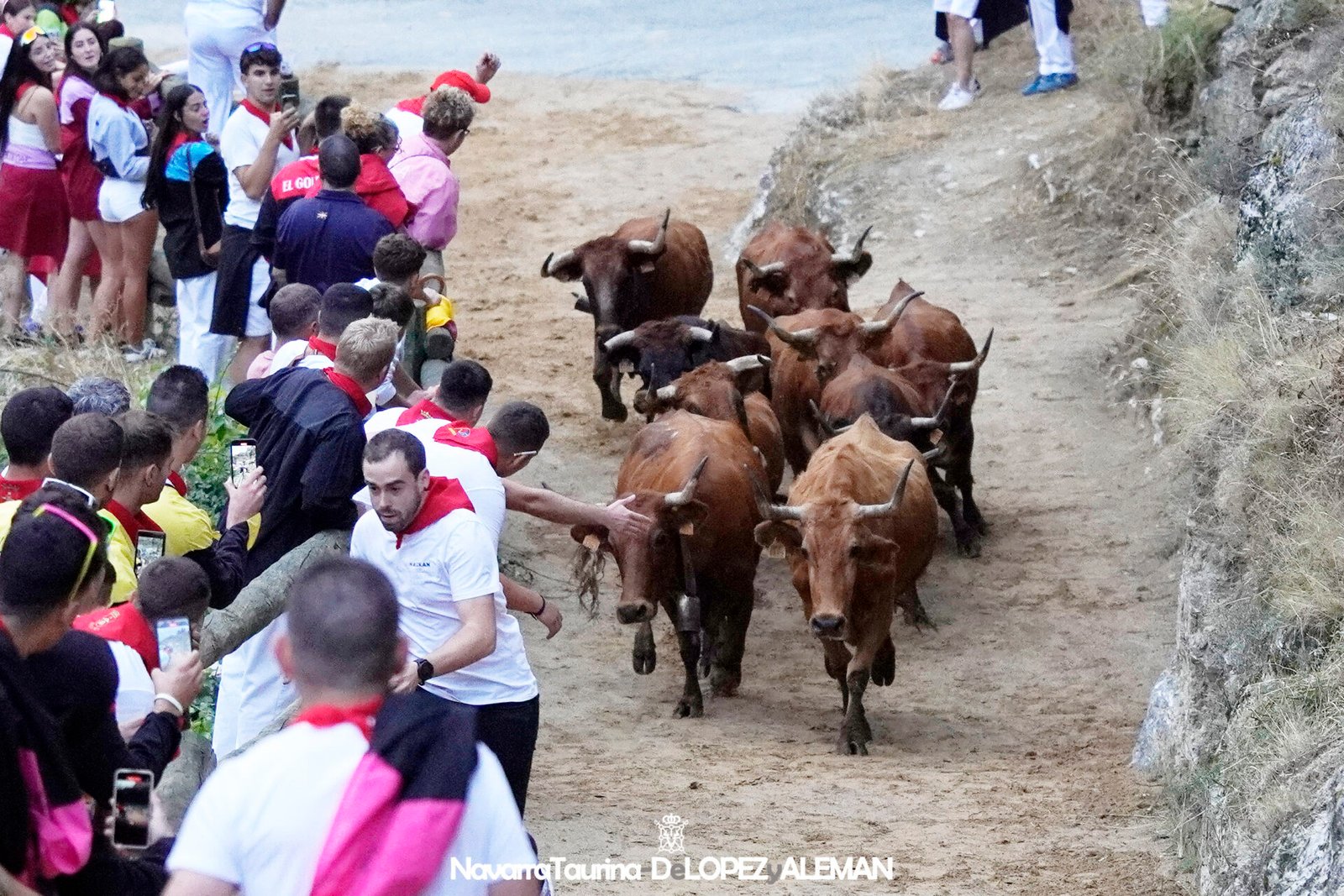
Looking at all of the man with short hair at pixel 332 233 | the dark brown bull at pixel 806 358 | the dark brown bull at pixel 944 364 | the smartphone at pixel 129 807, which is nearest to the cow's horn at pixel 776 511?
the dark brown bull at pixel 944 364

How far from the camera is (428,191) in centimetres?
1013

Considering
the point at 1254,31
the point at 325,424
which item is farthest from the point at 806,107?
the point at 325,424

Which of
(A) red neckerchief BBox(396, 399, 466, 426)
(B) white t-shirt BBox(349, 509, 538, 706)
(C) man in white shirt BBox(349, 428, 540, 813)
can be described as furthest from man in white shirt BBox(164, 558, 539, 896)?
(A) red neckerchief BBox(396, 399, 466, 426)

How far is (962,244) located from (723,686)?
7222mm

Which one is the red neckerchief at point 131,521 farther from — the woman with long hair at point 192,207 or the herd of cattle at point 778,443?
the woman with long hair at point 192,207

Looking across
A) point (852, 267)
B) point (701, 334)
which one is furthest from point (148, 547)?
point (852, 267)

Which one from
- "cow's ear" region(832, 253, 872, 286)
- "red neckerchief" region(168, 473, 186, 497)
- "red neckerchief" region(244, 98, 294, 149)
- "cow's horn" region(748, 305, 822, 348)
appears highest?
"red neckerchief" region(244, 98, 294, 149)

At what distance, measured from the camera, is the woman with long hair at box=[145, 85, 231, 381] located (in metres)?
10.2

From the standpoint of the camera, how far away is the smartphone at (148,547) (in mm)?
5551

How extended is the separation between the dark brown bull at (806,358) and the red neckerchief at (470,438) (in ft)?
16.7

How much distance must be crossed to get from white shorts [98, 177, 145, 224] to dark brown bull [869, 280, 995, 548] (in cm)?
476

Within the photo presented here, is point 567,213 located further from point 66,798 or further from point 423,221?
point 66,798

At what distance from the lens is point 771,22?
25.8 meters

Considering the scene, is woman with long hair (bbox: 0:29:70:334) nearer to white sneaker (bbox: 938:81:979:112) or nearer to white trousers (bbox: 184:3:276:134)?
white trousers (bbox: 184:3:276:134)
